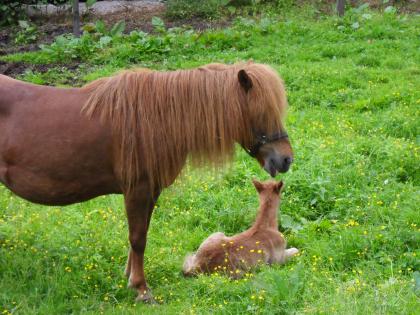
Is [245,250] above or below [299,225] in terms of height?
above

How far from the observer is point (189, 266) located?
218 inches

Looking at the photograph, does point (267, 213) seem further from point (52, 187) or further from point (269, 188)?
point (52, 187)

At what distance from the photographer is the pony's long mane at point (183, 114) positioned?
4.80 meters

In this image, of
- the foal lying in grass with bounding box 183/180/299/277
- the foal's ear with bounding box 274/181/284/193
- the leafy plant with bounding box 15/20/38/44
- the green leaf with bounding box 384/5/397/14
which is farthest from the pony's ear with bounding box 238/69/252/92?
the leafy plant with bounding box 15/20/38/44

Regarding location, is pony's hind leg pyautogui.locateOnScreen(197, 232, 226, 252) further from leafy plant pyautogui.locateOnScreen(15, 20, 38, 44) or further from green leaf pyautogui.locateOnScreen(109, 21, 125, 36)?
leafy plant pyautogui.locateOnScreen(15, 20, 38, 44)

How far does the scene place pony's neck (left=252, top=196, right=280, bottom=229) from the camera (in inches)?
233

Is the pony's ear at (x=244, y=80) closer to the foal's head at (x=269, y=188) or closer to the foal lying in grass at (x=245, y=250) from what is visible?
the foal lying in grass at (x=245, y=250)

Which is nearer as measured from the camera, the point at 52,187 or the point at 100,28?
the point at 52,187

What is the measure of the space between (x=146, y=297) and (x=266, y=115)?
1.75m

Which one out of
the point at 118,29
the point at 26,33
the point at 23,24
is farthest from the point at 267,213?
the point at 23,24

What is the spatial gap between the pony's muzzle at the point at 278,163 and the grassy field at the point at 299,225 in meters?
0.33

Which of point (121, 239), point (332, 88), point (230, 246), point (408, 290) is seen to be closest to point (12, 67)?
point (332, 88)

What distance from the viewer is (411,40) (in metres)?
11.9

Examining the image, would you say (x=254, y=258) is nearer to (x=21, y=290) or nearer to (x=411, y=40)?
(x=21, y=290)
